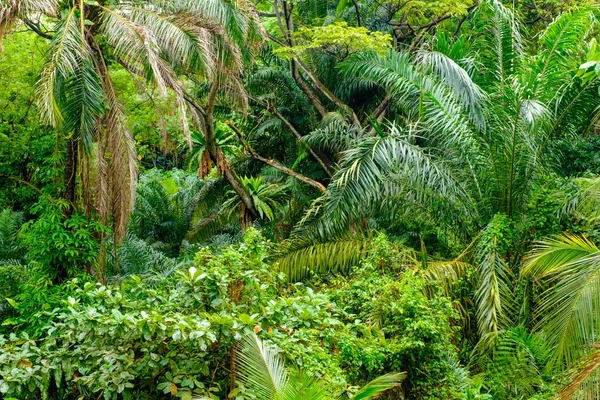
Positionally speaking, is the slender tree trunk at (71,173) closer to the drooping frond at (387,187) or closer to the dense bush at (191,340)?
the drooping frond at (387,187)

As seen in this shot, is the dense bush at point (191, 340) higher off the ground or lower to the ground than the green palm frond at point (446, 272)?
higher

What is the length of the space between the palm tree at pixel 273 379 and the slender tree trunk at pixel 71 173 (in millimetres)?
5989

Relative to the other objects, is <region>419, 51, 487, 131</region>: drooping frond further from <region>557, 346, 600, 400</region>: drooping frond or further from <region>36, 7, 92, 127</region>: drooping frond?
<region>557, 346, 600, 400</region>: drooping frond

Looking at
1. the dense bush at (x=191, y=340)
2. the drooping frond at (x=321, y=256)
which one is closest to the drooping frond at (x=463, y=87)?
the drooping frond at (x=321, y=256)

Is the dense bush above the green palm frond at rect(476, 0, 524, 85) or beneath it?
beneath

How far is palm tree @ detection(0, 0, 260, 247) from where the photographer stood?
9.38 m

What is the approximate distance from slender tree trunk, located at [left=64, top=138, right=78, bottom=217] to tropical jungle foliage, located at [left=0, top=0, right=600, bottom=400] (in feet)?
0.09

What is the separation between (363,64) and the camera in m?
12.0

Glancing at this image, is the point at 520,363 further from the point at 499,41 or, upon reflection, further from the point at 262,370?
the point at 499,41

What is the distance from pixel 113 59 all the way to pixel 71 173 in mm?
1896

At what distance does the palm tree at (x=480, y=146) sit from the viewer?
9750 mm

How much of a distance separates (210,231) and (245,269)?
32.1 ft

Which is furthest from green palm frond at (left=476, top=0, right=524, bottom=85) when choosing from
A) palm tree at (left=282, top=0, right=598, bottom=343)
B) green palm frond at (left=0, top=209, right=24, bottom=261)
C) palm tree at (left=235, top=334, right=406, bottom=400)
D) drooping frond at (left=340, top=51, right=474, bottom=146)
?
green palm frond at (left=0, top=209, right=24, bottom=261)

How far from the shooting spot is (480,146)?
10234 millimetres
